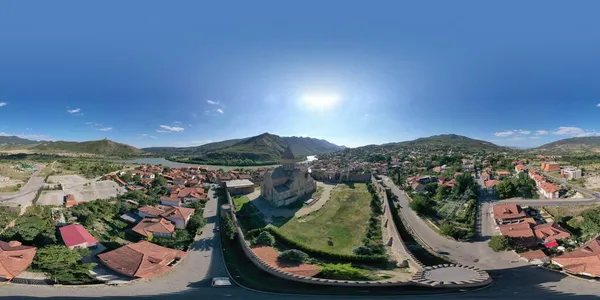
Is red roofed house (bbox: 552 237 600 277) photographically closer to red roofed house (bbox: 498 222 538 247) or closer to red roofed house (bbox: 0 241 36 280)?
red roofed house (bbox: 498 222 538 247)

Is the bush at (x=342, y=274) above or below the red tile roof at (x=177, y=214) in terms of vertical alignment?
below

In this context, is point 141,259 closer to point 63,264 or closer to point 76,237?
point 63,264

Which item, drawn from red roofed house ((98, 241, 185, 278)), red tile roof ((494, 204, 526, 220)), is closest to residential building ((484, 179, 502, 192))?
red tile roof ((494, 204, 526, 220))


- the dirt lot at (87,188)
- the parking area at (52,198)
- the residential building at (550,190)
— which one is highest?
the residential building at (550,190)

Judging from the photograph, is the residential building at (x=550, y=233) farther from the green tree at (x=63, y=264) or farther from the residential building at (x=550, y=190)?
the green tree at (x=63, y=264)

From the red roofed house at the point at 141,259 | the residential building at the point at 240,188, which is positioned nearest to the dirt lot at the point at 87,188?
the residential building at the point at 240,188

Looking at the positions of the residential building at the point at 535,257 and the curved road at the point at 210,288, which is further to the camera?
the residential building at the point at 535,257

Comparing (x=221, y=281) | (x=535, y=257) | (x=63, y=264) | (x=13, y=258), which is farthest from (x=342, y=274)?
(x=13, y=258)
